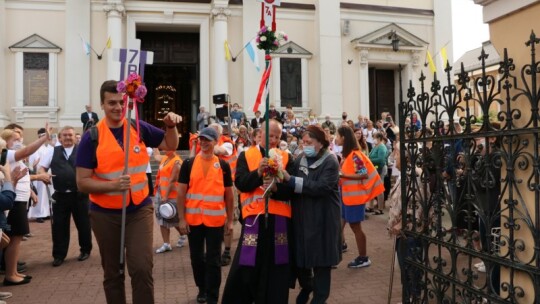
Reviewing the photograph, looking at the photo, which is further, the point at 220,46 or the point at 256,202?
the point at 220,46

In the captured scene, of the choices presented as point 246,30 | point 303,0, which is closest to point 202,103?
point 246,30

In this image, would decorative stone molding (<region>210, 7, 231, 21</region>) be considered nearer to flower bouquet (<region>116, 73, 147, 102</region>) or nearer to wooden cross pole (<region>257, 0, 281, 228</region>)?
wooden cross pole (<region>257, 0, 281, 228</region>)

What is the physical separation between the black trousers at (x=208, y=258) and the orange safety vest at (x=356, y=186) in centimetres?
247

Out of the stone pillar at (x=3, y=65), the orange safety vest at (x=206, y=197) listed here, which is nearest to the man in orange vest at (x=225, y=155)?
the orange safety vest at (x=206, y=197)

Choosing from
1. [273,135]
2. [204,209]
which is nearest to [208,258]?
[204,209]

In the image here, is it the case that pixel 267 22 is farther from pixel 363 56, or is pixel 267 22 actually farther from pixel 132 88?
pixel 363 56

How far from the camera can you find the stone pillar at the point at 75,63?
2050 centimetres

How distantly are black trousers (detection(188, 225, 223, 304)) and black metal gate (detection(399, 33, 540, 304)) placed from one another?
2221 millimetres

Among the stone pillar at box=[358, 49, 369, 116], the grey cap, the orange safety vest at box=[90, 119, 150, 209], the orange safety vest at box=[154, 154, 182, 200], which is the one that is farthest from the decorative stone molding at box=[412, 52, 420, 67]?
the orange safety vest at box=[90, 119, 150, 209]

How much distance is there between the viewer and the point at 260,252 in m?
4.63

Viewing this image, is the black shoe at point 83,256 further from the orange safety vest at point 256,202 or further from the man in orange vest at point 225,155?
the orange safety vest at point 256,202

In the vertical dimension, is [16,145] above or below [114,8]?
below

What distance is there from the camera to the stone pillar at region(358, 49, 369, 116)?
23.5 m

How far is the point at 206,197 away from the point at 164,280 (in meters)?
1.77
